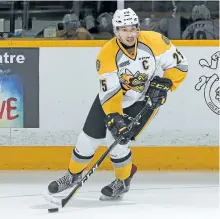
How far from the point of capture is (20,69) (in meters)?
5.57

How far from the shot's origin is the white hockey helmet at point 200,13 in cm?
599

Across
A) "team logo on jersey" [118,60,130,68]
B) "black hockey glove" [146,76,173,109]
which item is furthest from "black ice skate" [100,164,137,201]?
"team logo on jersey" [118,60,130,68]

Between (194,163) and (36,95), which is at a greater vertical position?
(36,95)

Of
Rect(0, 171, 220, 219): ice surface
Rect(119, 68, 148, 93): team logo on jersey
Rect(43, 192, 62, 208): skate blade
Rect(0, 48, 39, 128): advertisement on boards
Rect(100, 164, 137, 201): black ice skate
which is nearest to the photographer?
Rect(0, 171, 220, 219): ice surface

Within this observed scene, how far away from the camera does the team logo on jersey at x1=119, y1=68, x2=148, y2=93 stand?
4.33 metres

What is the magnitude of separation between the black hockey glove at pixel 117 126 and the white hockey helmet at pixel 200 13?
199cm

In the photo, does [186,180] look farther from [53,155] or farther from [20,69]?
[20,69]

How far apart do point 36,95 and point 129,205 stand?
4.81 ft

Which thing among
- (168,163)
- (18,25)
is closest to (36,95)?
(18,25)

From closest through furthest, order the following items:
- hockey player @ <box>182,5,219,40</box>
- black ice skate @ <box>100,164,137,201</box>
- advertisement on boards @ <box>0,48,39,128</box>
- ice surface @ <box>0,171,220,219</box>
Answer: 1. ice surface @ <box>0,171,220,219</box>
2. black ice skate @ <box>100,164,137,201</box>
3. advertisement on boards @ <box>0,48,39,128</box>
4. hockey player @ <box>182,5,219,40</box>

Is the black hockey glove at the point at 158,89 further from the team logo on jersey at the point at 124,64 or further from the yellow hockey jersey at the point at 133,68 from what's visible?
the team logo on jersey at the point at 124,64

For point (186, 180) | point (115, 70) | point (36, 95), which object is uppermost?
point (115, 70)

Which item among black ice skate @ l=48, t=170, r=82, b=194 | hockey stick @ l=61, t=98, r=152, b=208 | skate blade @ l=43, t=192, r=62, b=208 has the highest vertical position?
hockey stick @ l=61, t=98, r=152, b=208

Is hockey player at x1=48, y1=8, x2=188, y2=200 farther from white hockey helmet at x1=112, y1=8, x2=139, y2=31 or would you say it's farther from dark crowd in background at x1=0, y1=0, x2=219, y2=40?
dark crowd in background at x1=0, y1=0, x2=219, y2=40
